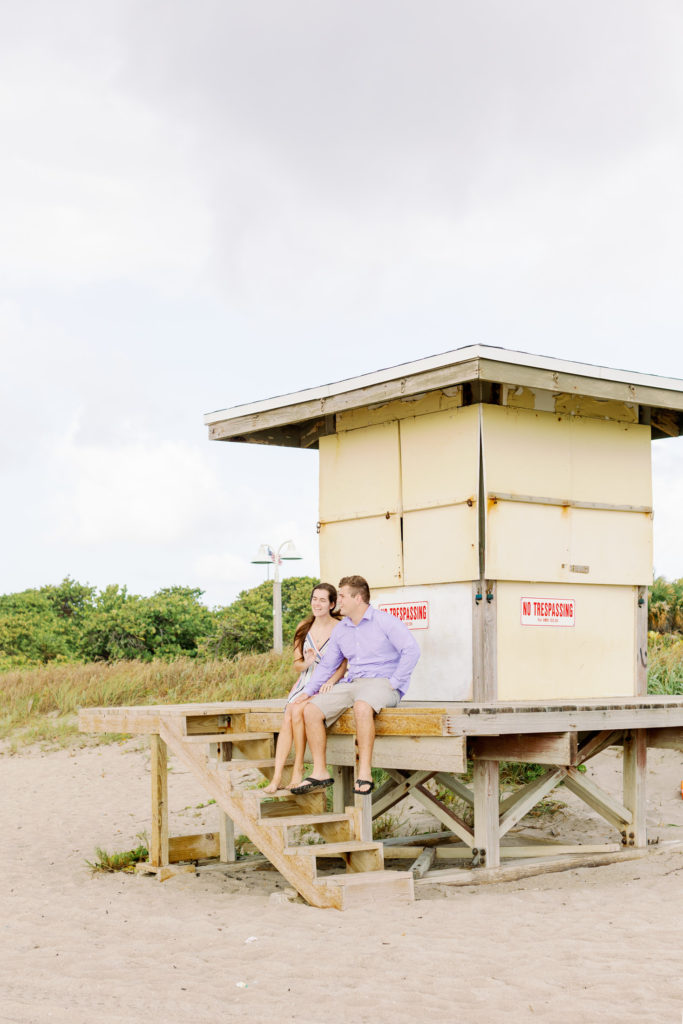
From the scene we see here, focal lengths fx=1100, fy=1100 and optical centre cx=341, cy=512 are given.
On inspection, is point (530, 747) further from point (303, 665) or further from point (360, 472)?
point (360, 472)

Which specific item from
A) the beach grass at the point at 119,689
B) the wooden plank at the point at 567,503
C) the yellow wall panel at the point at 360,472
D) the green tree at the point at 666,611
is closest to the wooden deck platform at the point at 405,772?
the wooden plank at the point at 567,503

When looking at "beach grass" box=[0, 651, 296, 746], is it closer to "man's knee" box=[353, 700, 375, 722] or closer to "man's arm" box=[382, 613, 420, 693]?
"man's arm" box=[382, 613, 420, 693]

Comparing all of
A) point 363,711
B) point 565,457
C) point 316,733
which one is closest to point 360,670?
point 363,711

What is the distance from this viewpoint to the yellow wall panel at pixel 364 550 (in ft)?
30.5

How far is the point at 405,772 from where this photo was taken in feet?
33.8

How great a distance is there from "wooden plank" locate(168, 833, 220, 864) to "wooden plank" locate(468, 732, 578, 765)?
2933 millimetres

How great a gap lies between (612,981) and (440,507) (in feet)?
13.9

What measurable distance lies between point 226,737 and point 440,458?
111 inches

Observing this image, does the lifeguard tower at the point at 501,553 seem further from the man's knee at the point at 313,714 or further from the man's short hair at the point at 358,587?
the man's short hair at the point at 358,587

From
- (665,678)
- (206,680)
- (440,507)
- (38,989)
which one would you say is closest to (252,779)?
(206,680)

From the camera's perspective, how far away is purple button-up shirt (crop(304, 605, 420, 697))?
800 cm

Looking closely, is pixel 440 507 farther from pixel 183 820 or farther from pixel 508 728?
pixel 183 820

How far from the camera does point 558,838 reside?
10758 millimetres

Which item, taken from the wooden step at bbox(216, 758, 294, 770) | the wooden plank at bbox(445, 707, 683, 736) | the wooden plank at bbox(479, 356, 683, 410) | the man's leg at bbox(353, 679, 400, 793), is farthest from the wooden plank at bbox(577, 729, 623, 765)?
the wooden plank at bbox(479, 356, 683, 410)
